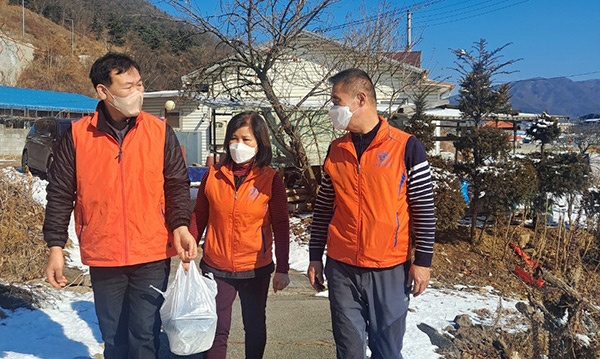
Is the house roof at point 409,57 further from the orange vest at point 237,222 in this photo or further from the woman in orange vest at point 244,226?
the orange vest at point 237,222

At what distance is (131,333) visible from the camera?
9.03 feet

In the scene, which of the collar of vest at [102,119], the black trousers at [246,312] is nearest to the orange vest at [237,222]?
the black trousers at [246,312]

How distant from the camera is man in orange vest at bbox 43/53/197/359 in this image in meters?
2.62

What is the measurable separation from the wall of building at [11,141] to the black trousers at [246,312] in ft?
74.5

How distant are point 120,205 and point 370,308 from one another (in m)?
1.42

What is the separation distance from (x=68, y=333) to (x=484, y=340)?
335 centimetres

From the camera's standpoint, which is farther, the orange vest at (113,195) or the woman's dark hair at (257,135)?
the woman's dark hair at (257,135)

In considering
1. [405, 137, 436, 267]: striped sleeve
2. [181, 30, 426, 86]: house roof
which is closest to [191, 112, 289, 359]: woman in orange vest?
[405, 137, 436, 267]: striped sleeve

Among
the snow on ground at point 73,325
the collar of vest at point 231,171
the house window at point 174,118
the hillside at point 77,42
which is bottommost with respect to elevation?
the snow on ground at point 73,325

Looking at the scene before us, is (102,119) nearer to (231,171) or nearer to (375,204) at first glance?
(231,171)

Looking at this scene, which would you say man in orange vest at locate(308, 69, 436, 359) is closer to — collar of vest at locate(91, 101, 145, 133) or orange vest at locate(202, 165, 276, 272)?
orange vest at locate(202, 165, 276, 272)

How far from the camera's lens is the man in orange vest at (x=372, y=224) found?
8.66ft

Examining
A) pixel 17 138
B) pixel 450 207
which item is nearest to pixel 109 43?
pixel 17 138

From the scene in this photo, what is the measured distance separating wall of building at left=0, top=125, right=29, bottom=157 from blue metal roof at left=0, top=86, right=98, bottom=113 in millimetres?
2786
